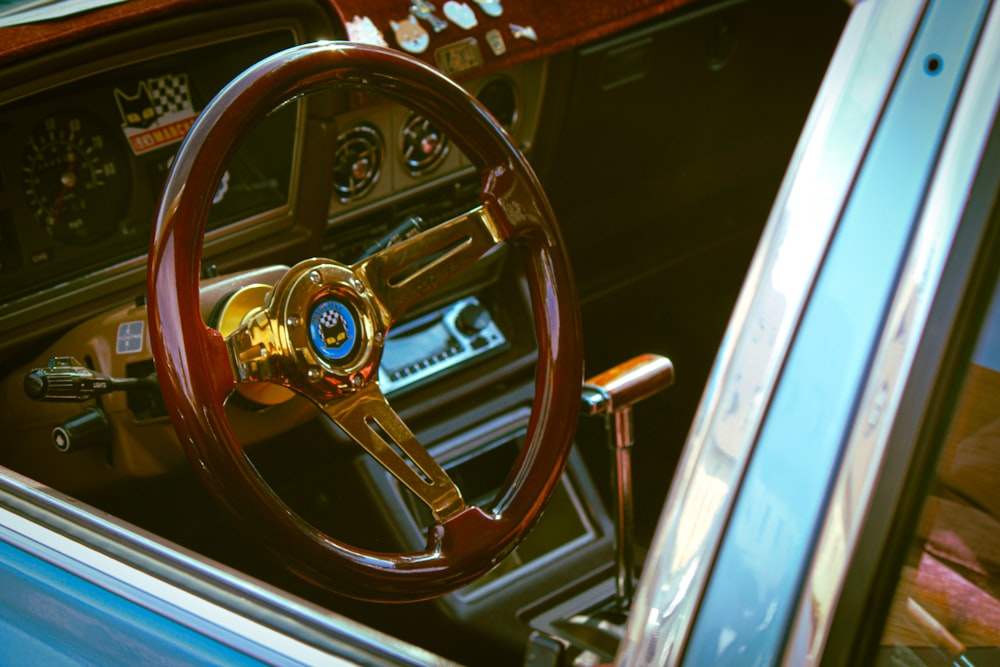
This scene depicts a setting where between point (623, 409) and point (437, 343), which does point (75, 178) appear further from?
point (623, 409)

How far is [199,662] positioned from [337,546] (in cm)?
19

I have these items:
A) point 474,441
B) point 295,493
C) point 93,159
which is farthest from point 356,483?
point 93,159

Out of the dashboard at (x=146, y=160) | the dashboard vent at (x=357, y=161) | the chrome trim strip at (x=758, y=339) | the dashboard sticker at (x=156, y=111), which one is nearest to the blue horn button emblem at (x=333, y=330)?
the dashboard at (x=146, y=160)

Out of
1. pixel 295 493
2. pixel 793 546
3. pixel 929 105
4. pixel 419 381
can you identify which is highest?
pixel 929 105

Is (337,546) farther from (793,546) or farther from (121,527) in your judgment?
(793,546)

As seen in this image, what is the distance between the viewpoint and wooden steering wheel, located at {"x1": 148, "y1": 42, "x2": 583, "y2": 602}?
927 mm

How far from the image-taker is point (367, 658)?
32.2 inches

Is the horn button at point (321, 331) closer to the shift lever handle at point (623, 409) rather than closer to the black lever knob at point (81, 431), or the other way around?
the shift lever handle at point (623, 409)

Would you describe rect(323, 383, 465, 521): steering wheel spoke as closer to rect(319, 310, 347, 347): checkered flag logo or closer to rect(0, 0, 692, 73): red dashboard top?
rect(319, 310, 347, 347): checkered flag logo

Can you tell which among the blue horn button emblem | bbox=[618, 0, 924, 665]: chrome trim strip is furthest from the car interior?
bbox=[618, 0, 924, 665]: chrome trim strip

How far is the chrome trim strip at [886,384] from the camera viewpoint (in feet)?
2.02

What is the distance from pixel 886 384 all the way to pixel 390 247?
0.65 metres

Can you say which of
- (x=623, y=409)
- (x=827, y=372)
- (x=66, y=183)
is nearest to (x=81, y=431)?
(x=66, y=183)

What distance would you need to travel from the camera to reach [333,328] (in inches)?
42.1
